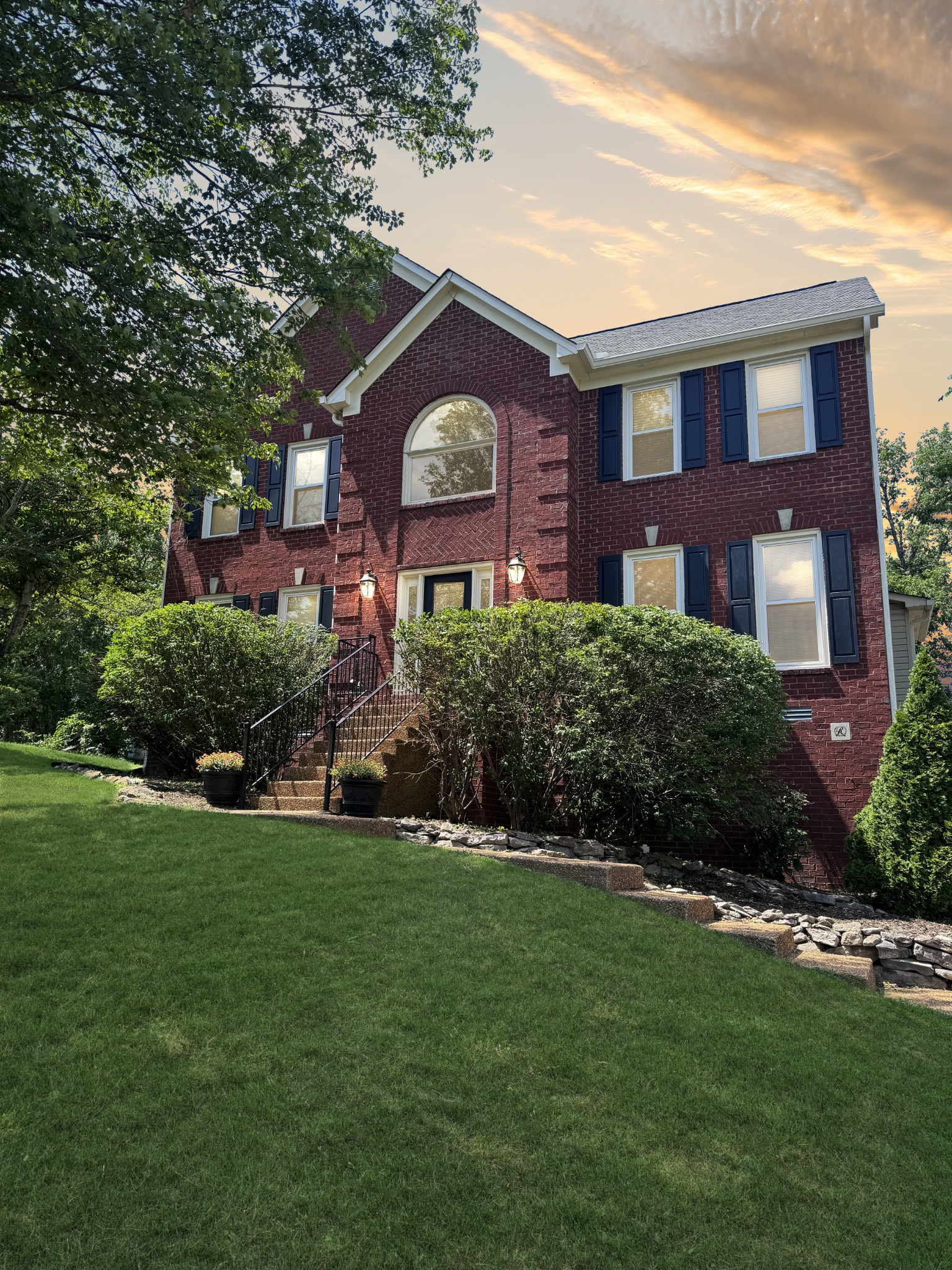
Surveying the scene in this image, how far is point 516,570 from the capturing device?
1294cm

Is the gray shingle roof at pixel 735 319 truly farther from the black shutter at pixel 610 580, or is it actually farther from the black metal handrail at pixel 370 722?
the black metal handrail at pixel 370 722

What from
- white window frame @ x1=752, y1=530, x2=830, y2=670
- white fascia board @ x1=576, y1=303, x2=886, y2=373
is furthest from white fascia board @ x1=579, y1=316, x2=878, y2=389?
white window frame @ x1=752, y1=530, x2=830, y2=670

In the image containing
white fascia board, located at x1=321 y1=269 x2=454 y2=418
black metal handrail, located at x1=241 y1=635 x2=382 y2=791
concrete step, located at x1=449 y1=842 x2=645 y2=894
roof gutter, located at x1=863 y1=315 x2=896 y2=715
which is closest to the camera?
concrete step, located at x1=449 y1=842 x2=645 y2=894

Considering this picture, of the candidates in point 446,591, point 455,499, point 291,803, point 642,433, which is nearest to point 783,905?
point 291,803

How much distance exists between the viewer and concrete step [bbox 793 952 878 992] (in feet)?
21.0

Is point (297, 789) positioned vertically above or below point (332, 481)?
below

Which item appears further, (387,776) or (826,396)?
(826,396)

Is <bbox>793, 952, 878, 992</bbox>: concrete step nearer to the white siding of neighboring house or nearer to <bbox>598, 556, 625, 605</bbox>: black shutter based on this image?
the white siding of neighboring house

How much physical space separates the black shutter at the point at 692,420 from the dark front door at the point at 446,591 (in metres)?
3.82

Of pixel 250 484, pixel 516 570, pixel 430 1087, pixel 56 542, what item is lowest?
pixel 430 1087

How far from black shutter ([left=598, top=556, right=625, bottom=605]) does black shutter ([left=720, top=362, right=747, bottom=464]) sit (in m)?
2.22

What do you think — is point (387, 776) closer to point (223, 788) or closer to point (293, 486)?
point (223, 788)

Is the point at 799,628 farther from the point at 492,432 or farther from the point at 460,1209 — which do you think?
the point at 460,1209

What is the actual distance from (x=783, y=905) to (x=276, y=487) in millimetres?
11607
